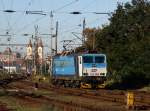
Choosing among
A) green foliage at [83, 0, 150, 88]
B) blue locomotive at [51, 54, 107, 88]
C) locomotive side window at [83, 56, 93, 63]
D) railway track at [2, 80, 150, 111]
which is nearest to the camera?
railway track at [2, 80, 150, 111]

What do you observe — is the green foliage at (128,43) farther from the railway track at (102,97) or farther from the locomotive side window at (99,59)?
the railway track at (102,97)

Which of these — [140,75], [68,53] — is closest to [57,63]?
[68,53]

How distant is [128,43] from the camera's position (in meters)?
57.0

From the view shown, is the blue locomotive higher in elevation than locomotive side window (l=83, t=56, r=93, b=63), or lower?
lower

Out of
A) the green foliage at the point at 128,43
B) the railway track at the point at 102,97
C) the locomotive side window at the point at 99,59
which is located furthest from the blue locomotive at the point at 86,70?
the railway track at the point at 102,97

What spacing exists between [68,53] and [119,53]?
518 cm

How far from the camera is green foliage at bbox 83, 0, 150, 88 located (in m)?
52.3

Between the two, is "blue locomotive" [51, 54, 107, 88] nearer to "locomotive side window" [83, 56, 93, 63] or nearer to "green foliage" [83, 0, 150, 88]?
"locomotive side window" [83, 56, 93, 63]

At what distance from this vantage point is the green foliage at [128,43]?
5228cm

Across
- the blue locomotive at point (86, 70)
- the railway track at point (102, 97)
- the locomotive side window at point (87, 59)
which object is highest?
the locomotive side window at point (87, 59)

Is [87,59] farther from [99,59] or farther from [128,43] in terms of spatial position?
[128,43]

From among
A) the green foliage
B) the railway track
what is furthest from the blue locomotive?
the railway track

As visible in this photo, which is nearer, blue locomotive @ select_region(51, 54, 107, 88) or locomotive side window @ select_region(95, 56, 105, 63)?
blue locomotive @ select_region(51, 54, 107, 88)

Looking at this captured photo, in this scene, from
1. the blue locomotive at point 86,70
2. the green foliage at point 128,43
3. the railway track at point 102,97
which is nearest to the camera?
the railway track at point 102,97
